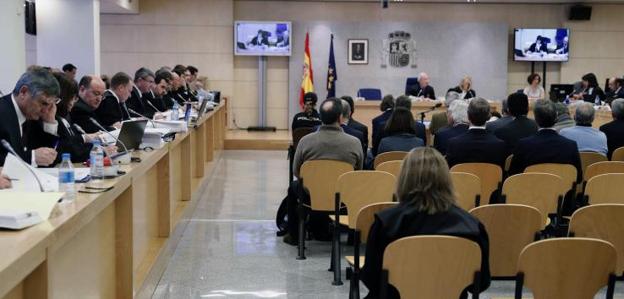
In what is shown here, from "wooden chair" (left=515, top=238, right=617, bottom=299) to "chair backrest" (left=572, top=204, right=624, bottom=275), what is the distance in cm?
73

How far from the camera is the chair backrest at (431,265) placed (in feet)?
10.1

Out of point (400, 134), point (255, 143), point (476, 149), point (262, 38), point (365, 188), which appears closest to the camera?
point (365, 188)

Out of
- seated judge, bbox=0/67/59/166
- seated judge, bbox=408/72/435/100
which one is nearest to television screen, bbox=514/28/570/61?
seated judge, bbox=408/72/435/100

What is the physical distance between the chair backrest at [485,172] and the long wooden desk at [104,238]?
212 cm

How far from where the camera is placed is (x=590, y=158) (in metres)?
6.35

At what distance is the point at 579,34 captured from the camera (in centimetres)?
1647

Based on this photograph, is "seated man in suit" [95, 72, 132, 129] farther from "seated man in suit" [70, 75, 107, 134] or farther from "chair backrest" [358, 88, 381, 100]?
"chair backrest" [358, 88, 381, 100]

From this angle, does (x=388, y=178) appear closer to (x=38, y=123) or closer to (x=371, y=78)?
(x=38, y=123)

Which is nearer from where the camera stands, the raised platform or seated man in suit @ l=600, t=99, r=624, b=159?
seated man in suit @ l=600, t=99, r=624, b=159

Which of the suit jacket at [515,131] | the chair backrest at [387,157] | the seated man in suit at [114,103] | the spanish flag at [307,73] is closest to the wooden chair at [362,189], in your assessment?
the chair backrest at [387,157]

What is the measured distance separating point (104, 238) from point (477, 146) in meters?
3.02

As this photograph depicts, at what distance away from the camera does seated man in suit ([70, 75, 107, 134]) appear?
233 inches

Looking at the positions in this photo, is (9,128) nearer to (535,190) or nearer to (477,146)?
(535,190)

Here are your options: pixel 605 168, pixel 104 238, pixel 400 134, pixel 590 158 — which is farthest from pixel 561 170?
pixel 104 238
